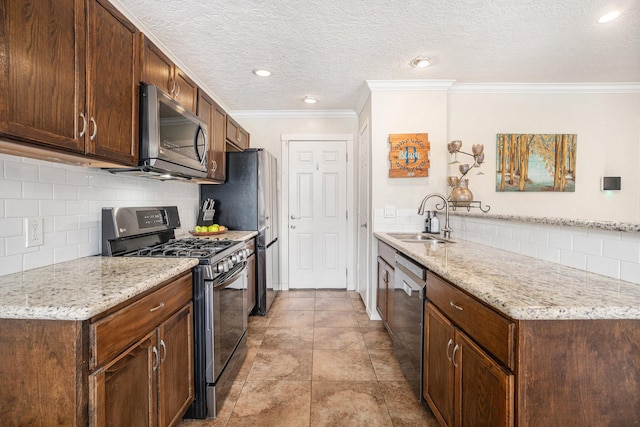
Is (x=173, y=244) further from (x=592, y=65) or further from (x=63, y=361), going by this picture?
(x=592, y=65)

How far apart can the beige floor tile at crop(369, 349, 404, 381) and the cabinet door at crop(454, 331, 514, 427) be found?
0.87 m

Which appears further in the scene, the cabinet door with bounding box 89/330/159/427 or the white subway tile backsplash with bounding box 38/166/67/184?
the white subway tile backsplash with bounding box 38/166/67/184

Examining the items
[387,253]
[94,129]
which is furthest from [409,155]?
[94,129]

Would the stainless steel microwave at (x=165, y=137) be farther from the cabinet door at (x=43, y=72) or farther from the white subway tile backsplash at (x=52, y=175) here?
the cabinet door at (x=43, y=72)

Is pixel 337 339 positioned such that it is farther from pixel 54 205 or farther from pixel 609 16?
pixel 609 16

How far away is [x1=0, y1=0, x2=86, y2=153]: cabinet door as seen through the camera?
3.21ft

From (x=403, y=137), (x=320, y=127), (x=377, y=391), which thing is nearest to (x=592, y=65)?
(x=403, y=137)

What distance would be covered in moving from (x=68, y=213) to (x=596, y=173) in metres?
4.54

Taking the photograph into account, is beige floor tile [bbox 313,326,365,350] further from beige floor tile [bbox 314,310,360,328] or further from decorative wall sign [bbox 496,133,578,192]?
decorative wall sign [bbox 496,133,578,192]

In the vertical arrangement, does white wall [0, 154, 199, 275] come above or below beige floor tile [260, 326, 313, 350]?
above

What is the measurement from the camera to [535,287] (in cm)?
108

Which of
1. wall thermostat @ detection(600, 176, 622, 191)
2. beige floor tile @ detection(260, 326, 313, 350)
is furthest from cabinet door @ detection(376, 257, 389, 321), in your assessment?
wall thermostat @ detection(600, 176, 622, 191)

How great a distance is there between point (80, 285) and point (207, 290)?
62 centimetres

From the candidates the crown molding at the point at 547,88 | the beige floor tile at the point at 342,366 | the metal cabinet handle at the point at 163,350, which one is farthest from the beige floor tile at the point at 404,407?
the crown molding at the point at 547,88
